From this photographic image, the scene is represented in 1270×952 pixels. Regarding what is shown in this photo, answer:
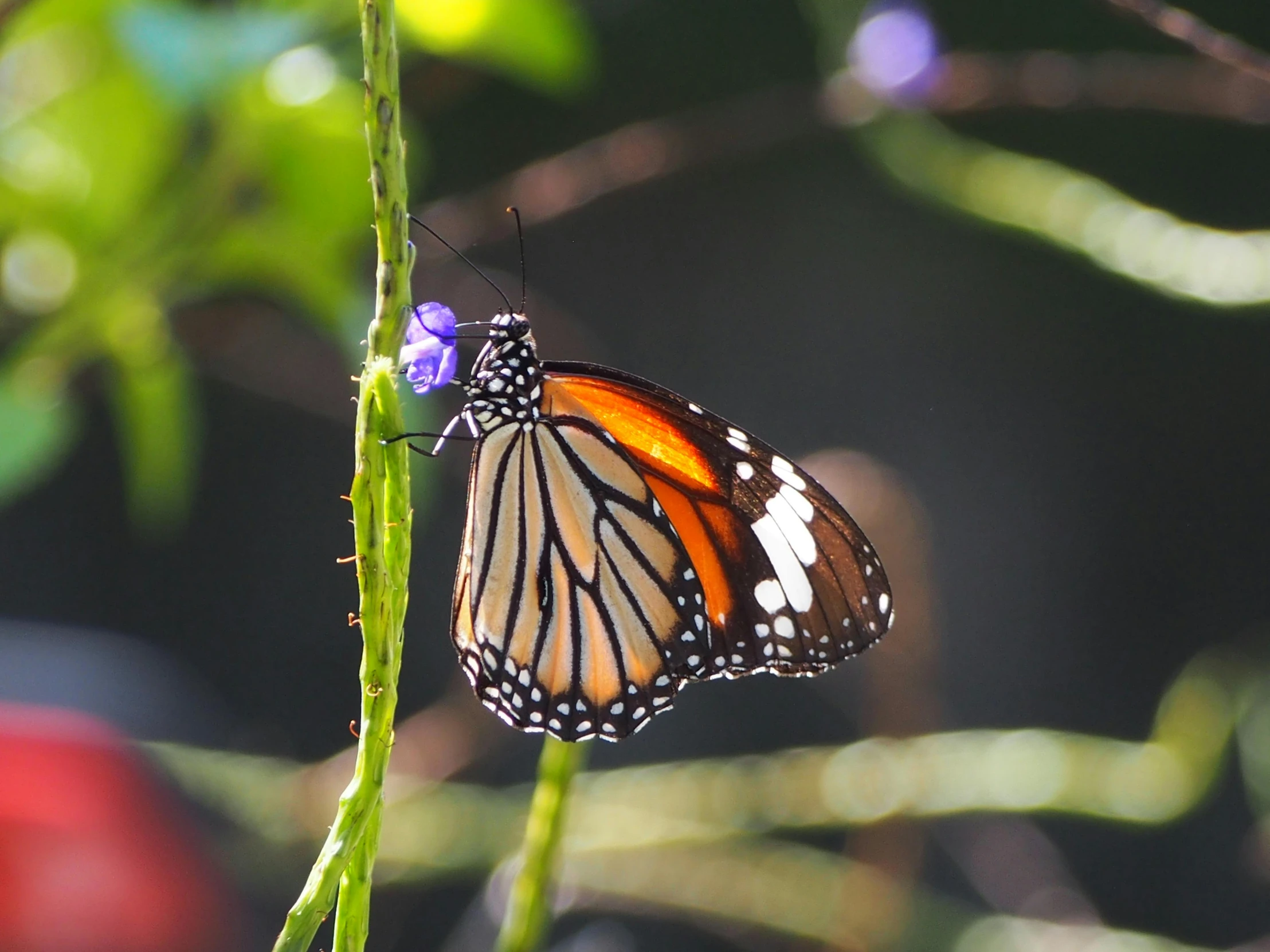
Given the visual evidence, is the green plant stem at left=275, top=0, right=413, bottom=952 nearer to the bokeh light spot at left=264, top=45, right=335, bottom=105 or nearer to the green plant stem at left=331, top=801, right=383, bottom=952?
the green plant stem at left=331, top=801, right=383, bottom=952

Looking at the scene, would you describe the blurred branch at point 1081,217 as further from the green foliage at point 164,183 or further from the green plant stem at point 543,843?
the green plant stem at point 543,843

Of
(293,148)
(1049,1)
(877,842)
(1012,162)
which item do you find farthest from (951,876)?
(293,148)

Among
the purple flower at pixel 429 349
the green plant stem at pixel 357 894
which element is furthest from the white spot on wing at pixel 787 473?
the green plant stem at pixel 357 894

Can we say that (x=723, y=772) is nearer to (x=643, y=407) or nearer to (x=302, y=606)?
(x=643, y=407)

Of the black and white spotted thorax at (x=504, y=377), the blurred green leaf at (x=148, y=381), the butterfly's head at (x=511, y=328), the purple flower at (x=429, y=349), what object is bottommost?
the purple flower at (x=429, y=349)

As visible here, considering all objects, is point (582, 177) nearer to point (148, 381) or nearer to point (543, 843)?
point (148, 381)

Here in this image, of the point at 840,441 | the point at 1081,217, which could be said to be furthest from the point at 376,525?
the point at 840,441
